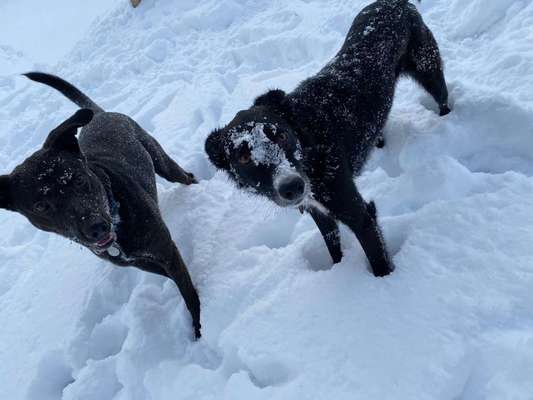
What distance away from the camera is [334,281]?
312 cm

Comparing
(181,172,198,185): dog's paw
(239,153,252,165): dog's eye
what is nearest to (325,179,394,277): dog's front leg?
(239,153,252,165): dog's eye

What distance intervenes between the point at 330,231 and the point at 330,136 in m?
0.76

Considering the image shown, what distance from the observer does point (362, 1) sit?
6375 mm

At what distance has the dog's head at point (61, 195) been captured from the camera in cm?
Result: 281

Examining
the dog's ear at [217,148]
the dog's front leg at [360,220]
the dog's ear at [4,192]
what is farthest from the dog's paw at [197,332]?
the dog's ear at [4,192]

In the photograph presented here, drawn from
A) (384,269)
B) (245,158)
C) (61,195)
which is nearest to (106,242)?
(61,195)

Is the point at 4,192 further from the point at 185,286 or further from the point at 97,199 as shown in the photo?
the point at 185,286

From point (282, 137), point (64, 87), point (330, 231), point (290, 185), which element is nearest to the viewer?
point (290, 185)

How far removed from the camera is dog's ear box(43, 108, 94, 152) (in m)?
2.96

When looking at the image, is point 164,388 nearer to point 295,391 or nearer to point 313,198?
point 295,391

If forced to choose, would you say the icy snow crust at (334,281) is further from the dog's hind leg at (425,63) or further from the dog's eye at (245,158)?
the dog's eye at (245,158)

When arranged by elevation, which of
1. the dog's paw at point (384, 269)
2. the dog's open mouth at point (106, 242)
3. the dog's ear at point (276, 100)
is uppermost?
the dog's ear at point (276, 100)

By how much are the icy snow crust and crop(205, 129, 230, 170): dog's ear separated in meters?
1.02

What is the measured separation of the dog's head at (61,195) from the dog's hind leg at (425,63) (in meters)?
2.99
